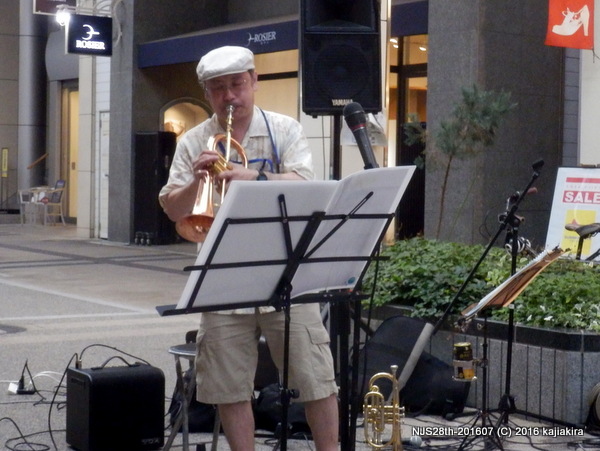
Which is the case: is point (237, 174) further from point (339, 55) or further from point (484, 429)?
point (339, 55)

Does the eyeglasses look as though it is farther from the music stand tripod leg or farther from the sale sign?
the sale sign

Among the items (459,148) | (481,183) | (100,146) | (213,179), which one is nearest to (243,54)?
(213,179)

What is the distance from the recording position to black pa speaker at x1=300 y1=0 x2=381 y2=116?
7.52 m

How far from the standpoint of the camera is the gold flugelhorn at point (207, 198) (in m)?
4.36

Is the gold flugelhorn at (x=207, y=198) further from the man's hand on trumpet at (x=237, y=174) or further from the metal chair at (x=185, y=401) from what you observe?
the metal chair at (x=185, y=401)

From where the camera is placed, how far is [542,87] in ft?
48.4

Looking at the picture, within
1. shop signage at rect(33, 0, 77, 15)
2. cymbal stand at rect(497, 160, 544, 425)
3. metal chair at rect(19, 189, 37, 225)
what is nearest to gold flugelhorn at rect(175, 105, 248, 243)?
cymbal stand at rect(497, 160, 544, 425)

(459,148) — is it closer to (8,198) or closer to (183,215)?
(183,215)

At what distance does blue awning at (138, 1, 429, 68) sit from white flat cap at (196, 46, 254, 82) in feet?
35.6

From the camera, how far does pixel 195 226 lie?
447 centimetres

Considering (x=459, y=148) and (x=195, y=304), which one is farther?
(x=459, y=148)

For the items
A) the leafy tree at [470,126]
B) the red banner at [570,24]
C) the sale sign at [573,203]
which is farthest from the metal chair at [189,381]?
the red banner at [570,24]

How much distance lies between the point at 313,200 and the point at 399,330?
10.2ft

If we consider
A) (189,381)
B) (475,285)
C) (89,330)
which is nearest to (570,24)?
(475,285)
